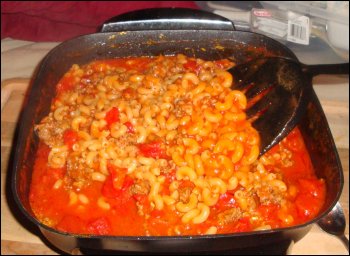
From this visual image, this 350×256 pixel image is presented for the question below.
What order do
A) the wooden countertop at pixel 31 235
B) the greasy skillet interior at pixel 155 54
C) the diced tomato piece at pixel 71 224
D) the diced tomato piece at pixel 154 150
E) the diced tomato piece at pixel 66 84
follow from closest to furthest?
1. the greasy skillet interior at pixel 155 54
2. the diced tomato piece at pixel 71 224
3. the diced tomato piece at pixel 154 150
4. the wooden countertop at pixel 31 235
5. the diced tomato piece at pixel 66 84

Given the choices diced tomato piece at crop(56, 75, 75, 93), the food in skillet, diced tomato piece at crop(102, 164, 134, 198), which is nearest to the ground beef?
the food in skillet

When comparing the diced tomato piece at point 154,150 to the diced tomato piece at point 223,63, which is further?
the diced tomato piece at point 223,63

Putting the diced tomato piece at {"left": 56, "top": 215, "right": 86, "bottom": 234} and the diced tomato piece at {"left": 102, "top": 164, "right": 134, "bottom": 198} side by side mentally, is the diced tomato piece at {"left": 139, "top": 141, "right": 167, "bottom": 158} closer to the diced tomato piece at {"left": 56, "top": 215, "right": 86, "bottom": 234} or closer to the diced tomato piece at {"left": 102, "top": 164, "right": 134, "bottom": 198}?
the diced tomato piece at {"left": 102, "top": 164, "right": 134, "bottom": 198}

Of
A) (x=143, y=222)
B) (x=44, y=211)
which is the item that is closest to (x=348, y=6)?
(x=143, y=222)

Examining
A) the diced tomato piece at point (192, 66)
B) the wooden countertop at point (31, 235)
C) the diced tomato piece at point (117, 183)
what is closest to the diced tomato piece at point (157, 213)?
the diced tomato piece at point (117, 183)

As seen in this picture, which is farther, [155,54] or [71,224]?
[155,54]

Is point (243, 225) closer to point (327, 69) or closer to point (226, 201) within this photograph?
point (226, 201)

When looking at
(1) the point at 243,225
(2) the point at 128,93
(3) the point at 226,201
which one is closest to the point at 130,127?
(2) the point at 128,93

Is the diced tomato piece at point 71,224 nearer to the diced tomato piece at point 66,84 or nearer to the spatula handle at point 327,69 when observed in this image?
the diced tomato piece at point 66,84

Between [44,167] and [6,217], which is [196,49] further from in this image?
[6,217]
